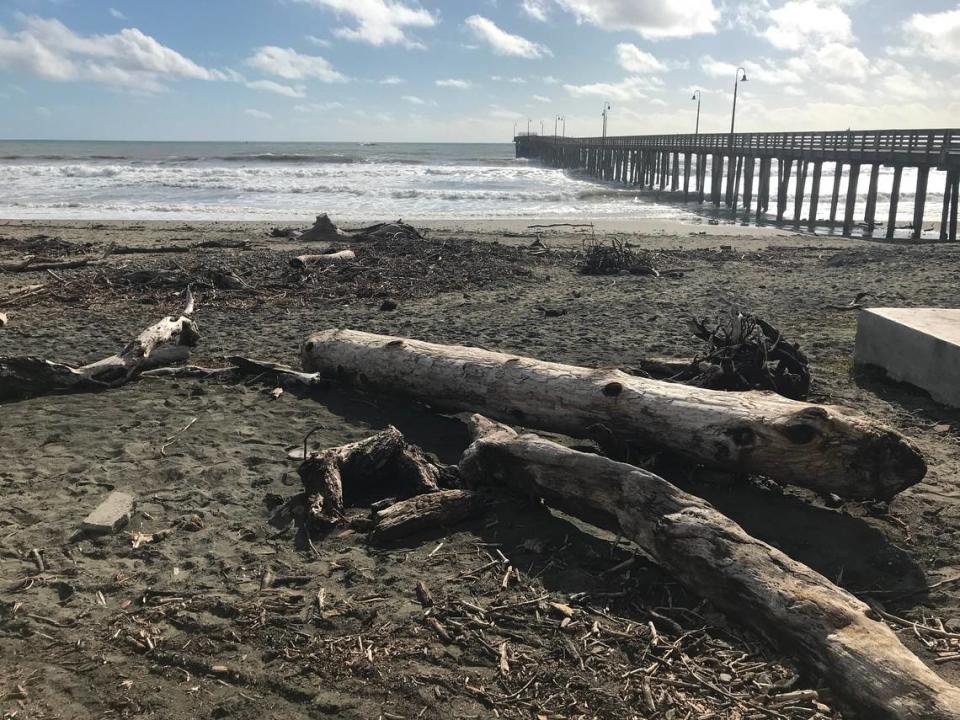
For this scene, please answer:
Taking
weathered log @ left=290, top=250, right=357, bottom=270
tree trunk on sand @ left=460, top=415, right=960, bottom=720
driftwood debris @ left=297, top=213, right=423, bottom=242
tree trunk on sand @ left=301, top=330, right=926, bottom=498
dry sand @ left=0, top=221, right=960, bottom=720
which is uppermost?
driftwood debris @ left=297, top=213, right=423, bottom=242

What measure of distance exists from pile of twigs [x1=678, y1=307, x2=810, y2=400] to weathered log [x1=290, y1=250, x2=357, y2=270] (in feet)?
26.8

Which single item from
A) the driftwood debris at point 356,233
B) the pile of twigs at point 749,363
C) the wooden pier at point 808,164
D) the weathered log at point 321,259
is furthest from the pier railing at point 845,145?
the pile of twigs at point 749,363

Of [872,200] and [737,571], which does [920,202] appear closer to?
[872,200]

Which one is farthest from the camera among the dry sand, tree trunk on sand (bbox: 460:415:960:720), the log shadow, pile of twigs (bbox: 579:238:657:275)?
pile of twigs (bbox: 579:238:657:275)

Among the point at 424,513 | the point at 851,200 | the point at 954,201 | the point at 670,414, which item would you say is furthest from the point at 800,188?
the point at 424,513

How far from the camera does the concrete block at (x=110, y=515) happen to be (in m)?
3.72

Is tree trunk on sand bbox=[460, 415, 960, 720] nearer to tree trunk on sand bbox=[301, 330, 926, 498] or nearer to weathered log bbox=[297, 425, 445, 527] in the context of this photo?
weathered log bbox=[297, 425, 445, 527]

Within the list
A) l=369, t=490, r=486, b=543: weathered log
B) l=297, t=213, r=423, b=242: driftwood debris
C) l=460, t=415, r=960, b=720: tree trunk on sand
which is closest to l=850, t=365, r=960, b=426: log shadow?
l=460, t=415, r=960, b=720: tree trunk on sand

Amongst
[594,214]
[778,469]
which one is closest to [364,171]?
[594,214]

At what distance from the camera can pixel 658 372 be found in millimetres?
6152

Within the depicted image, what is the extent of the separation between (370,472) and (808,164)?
4088 centimetres

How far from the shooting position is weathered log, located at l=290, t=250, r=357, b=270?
1235 cm

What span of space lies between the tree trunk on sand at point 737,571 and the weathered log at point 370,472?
0.29 m

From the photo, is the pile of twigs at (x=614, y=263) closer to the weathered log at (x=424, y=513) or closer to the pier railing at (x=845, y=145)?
the weathered log at (x=424, y=513)
